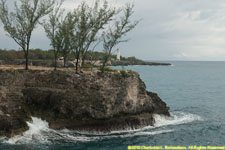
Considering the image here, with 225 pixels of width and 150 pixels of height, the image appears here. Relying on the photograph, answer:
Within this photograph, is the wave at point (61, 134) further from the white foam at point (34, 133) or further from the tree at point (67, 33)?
the tree at point (67, 33)

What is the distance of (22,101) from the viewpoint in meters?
26.3

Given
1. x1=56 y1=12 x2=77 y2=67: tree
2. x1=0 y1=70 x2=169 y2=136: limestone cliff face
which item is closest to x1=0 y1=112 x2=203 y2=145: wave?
x1=0 y1=70 x2=169 y2=136: limestone cliff face

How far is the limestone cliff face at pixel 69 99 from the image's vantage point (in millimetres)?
26203

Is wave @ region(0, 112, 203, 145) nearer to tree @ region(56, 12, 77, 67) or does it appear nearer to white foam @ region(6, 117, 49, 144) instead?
white foam @ region(6, 117, 49, 144)

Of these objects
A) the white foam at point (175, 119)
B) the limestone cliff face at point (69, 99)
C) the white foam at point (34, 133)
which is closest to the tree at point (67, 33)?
the limestone cliff face at point (69, 99)

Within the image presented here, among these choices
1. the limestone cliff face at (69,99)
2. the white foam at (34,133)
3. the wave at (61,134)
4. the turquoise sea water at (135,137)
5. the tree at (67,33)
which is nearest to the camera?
the turquoise sea water at (135,137)

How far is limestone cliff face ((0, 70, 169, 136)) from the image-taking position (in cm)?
2620

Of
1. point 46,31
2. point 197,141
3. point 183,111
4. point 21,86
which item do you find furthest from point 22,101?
point 183,111

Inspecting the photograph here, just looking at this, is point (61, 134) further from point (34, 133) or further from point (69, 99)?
point (69, 99)

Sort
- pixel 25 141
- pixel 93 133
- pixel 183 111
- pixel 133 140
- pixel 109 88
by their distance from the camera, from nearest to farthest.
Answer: pixel 25 141 → pixel 133 140 → pixel 93 133 → pixel 109 88 → pixel 183 111

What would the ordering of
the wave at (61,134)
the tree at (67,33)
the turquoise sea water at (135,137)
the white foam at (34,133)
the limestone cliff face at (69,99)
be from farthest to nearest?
the tree at (67,33) < the limestone cliff face at (69,99) < the wave at (61,134) < the white foam at (34,133) < the turquoise sea water at (135,137)

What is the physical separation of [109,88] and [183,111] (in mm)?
16189

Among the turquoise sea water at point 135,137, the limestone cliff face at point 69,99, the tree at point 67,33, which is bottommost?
the turquoise sea water at point 135,137

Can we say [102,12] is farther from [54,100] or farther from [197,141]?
[197,141]
